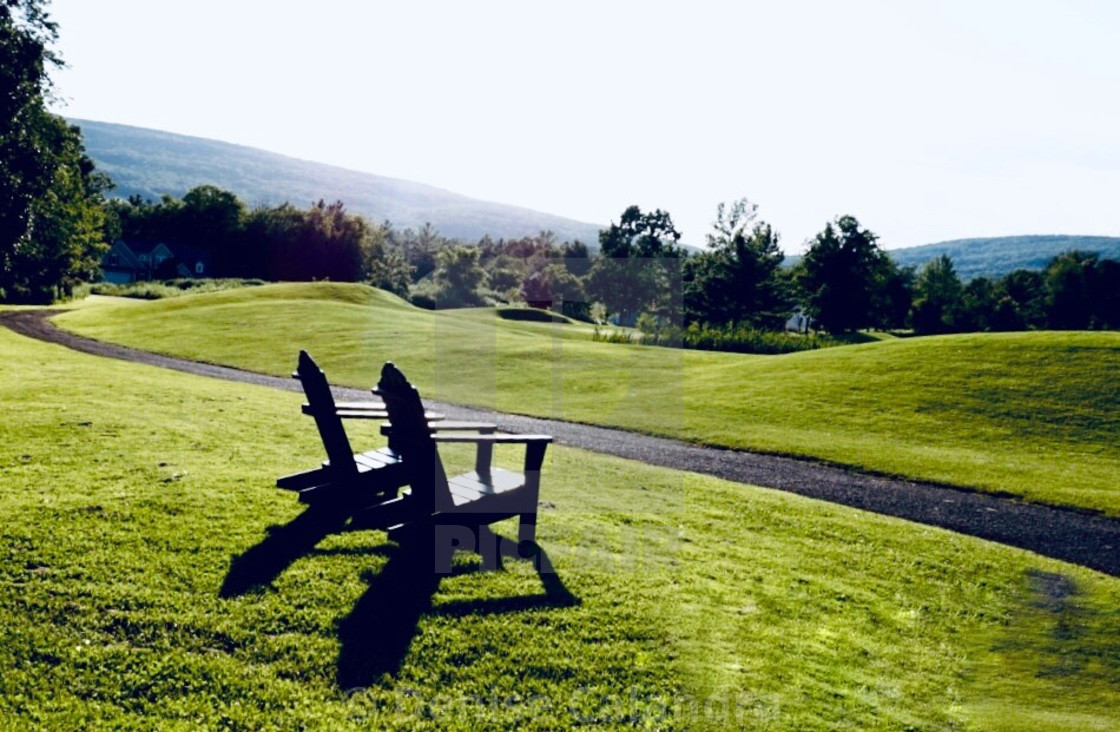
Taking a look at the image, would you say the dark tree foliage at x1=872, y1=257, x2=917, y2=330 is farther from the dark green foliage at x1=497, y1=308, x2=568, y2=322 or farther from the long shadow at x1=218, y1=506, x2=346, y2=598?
the long shadow at x1=218, y1=506, x2=346, y2=598

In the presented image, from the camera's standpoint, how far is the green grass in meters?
16.8

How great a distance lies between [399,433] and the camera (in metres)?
6.23

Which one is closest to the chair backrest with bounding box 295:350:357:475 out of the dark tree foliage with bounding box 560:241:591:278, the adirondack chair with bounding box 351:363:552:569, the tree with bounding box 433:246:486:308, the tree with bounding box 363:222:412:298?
the adirondack chair with bounding box 351:363:552:569

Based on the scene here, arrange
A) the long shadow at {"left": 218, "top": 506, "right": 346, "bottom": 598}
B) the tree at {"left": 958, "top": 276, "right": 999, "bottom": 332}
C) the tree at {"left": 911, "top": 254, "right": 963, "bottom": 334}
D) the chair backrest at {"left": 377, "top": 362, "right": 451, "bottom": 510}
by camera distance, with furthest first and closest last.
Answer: the tree at {"left": 911, "top": 254, "right": 963, "bottom": 334} < the tree at {"left": 958, "top": 276, "right": 999, "bottom": 332} < the chair backrest at {"left": 377, "top": 362, "right": 451, "bottom": 510} < the long shadow at {"left": 218, "top": 506, "right": 346, "bottom": 598}

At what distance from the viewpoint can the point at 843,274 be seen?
72.1 m

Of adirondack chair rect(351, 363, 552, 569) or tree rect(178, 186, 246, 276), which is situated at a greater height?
tree rect(178, 186, 246, 276)

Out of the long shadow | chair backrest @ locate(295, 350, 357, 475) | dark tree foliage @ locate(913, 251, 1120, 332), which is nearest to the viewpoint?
the long shadow

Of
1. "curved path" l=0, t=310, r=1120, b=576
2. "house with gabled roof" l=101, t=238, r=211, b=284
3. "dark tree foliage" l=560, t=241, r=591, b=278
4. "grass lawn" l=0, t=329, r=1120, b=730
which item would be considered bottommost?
"curved path" l=0, t=310, r=1120, b=576

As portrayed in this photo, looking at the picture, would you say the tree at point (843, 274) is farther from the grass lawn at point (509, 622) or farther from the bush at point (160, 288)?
the grass lawn at point (509, 622)

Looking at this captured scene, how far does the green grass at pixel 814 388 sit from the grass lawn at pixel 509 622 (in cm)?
753

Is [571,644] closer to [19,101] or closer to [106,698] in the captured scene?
[106,698]

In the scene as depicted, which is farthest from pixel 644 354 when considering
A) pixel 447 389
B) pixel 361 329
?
pixel 361 329

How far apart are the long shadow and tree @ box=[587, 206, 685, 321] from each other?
55515 millimetres

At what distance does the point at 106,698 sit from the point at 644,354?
28.9m
